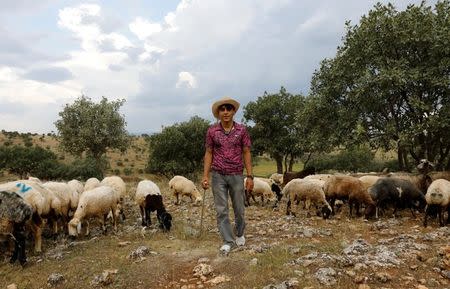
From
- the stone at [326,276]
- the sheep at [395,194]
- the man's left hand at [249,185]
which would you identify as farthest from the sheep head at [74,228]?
the sheep at [395,194]

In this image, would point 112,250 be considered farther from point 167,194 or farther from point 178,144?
point 178,144

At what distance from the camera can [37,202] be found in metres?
11.2

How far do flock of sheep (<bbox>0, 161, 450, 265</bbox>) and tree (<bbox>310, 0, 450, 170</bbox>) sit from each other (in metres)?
2.76

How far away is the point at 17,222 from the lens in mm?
9844

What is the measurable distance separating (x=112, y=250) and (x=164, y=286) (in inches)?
128

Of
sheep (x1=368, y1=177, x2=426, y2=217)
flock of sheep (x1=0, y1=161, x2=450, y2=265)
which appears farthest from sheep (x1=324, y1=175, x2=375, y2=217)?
sheep (x1=368, y1=177, x2=426, y2=217)

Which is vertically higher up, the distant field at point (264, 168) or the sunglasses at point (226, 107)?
the sunglasses at point (226, 107)

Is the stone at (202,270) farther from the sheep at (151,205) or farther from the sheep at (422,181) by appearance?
the sheep at (422,181)

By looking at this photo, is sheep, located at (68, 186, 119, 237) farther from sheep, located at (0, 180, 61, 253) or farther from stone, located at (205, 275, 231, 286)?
stone, located at (205, 275, 231, 286)

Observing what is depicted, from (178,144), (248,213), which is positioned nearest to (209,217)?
(248,213)

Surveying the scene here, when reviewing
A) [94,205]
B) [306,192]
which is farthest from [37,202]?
[306,192]

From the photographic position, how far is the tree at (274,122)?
126 ft

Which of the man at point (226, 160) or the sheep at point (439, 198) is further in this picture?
the sheep at point (439, 198)

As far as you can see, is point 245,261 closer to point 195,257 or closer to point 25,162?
point 195,257
